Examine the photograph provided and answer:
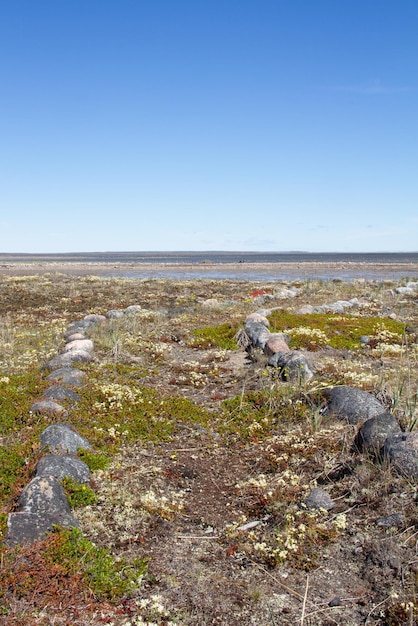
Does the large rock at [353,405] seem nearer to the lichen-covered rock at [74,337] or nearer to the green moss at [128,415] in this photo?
the green moss at [128,415]

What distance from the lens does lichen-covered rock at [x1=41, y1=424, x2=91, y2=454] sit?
855 cm

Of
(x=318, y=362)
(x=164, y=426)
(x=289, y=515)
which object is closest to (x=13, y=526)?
(x=289, y=515)

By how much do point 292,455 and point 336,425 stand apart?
54.0 inches

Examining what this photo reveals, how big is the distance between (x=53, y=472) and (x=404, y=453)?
558cm

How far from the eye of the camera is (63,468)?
7727 mm

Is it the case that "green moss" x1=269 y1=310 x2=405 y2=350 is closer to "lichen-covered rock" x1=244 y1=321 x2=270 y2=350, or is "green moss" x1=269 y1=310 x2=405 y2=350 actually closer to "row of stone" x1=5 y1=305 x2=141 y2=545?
"lichen-covered rock" x1=244 y1=321 x2=270 y2=350

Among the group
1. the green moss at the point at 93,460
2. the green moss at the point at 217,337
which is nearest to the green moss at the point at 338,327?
the green moss at the point at 217,337

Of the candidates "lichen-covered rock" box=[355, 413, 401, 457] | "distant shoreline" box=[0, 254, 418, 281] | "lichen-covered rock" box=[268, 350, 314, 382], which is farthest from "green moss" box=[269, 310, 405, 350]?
"distant shoreline" box=[0, 254, 418, 281]

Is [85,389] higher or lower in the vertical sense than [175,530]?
higher

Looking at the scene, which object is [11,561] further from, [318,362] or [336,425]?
[318,362]

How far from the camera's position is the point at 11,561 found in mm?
5586

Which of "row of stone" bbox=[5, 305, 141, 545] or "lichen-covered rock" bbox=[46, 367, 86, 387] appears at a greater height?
"lichen-covered rock" bbox=[46, 367, 86, 387]

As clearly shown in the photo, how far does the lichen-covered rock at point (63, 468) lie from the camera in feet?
24.9

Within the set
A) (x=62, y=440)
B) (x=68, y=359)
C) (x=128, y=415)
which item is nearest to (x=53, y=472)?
(x=62, y=440)
